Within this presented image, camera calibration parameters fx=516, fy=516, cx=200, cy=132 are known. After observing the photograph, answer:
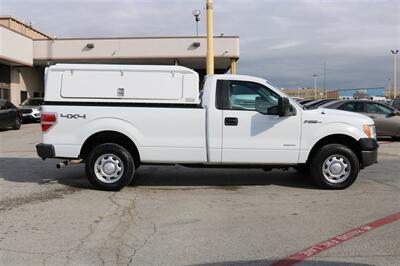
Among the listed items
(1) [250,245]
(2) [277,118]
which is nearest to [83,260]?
(1) [250,245]

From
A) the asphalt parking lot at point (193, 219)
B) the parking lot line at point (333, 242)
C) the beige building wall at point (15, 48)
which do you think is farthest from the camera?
the beige building wall at point (15, 48)

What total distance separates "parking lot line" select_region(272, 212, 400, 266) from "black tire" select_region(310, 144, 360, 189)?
174 cm

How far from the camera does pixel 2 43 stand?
29781mm

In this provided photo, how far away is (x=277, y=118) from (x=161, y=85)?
78.5 inches

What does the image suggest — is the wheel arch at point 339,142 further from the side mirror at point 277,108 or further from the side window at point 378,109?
the side window at point 378,109

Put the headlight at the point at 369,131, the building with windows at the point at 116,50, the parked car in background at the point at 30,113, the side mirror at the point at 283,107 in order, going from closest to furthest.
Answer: the side mirror at the point at 283,107, the headlight at the point at 369,131, the parked car in background at the point at 30,113, the building with windows at the point at 116,50

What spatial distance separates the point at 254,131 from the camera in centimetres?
851

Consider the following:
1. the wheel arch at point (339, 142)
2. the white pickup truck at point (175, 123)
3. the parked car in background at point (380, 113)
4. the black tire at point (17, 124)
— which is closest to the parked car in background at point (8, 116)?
the black tire at point (17, 124)

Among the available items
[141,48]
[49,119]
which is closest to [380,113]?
[49,119]

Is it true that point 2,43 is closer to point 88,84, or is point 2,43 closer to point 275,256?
point 88,84

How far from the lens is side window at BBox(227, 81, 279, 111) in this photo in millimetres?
8586

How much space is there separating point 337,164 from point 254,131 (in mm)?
1529

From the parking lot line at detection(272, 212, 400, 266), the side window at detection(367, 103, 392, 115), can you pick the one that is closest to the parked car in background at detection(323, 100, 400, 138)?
the side window at detection(367, 103, 392, 115)

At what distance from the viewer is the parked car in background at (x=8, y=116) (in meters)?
22.5
